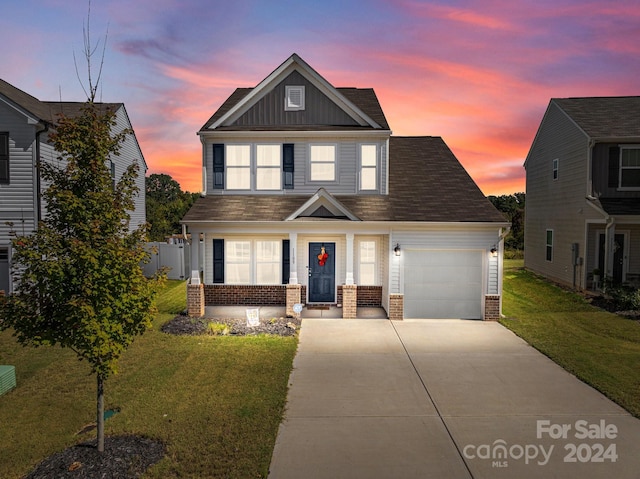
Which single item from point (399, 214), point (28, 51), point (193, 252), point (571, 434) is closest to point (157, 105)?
point (28, 51)

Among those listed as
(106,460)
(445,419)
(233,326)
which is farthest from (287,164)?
(106,460)

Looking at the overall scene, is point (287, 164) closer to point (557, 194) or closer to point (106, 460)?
point (106, 460)

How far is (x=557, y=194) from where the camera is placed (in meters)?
20.7

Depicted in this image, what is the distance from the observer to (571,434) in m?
6.48

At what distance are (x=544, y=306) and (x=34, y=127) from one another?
19.6 metres

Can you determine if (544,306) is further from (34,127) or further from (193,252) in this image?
(34,127)

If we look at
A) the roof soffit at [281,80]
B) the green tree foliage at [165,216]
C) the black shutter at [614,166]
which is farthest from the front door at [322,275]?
the green tree foliage at [165,216]

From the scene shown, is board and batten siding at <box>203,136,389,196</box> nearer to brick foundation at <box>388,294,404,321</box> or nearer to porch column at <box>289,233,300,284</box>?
porch column at <box>289,233,300,284</box>

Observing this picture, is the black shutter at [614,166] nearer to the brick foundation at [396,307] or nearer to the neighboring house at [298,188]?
the neighboring house at [298,188]

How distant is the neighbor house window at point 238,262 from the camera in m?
15.4

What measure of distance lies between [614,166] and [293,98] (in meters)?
13.9

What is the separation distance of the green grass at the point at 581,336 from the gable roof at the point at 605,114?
23.2 feet

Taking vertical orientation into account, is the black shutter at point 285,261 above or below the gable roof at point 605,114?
below

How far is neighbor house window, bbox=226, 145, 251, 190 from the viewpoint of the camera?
15.5 meters
